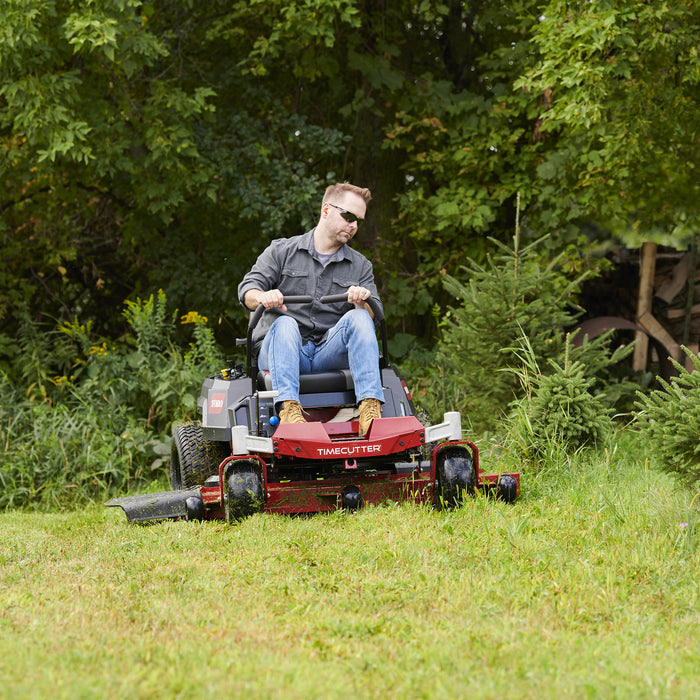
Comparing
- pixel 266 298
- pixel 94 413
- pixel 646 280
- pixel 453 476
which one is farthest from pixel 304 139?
pixel 453 476

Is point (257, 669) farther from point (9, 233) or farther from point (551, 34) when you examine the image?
point (9, 233)

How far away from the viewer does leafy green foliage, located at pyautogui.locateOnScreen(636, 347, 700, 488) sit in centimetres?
348

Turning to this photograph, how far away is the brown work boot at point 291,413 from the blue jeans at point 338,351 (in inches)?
1.1

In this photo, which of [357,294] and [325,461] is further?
[357,294]

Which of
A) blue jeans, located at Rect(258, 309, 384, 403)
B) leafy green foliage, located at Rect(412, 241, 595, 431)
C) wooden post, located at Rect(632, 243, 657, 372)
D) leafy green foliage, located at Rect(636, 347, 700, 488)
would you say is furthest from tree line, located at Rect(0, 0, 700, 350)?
leafy green foliage, located at Rect(636, 347, 700, 488)

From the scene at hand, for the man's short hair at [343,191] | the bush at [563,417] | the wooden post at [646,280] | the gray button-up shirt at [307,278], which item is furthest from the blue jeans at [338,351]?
the wooden post at [646,280]

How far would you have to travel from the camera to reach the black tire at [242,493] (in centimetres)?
415

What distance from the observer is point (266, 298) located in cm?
450

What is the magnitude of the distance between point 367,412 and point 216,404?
987 millimetres

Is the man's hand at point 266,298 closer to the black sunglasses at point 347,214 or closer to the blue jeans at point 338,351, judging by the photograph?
the blue jeans at point 338,351

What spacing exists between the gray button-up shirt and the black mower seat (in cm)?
22

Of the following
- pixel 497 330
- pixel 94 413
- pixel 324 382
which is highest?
pixel 497 330

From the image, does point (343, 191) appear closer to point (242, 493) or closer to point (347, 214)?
point (347, 214)

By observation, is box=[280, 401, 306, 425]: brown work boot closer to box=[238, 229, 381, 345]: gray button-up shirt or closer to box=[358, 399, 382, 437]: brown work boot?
box=[358, 399, 382, 437]: brown work boot
